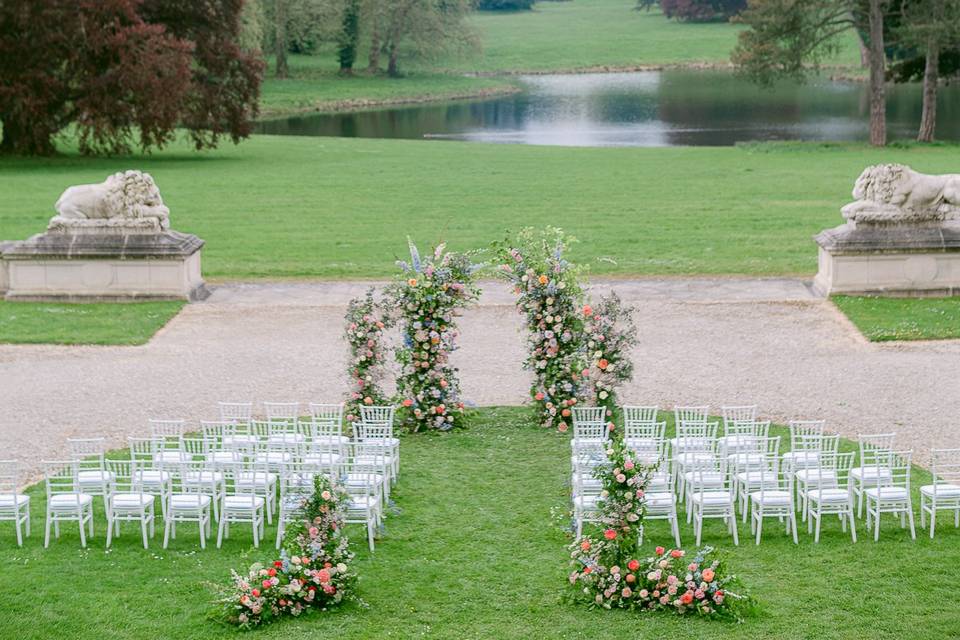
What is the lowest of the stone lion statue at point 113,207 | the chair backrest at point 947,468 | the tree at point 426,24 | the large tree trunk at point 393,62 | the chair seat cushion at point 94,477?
the chair backrest at point 947,468

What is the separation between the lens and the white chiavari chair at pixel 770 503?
13295mm

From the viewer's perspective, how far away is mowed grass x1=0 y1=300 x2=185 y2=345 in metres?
22.5

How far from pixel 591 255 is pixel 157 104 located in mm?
18220

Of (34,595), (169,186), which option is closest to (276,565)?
(34,595)

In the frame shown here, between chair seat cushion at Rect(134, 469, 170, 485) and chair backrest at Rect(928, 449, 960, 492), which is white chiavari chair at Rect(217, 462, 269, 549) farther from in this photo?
chair backrest at Rect(928, 449, 960, 492)

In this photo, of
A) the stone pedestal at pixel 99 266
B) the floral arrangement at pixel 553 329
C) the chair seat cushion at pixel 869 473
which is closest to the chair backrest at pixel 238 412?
the floral arrangement at pixel 553 329

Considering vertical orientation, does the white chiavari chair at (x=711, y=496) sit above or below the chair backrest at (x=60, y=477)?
above

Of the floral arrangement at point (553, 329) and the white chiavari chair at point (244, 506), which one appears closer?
the white chiavari chair at point (244, 506)

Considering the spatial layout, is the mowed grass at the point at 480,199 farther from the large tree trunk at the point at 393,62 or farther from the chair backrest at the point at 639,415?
the large tree trunk at the point at 393,62

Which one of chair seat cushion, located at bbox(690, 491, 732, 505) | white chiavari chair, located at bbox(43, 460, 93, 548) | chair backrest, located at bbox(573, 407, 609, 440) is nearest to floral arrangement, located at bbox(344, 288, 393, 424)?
chair backrest, located at bbox(573, 407, 609, 440)

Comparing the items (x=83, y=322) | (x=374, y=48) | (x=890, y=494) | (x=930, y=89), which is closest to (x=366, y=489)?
(x=890, y=494)

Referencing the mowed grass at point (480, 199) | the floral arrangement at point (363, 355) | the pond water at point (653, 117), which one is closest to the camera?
the floral arrangement at point (363, 355)

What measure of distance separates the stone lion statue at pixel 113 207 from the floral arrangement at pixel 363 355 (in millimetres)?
8717

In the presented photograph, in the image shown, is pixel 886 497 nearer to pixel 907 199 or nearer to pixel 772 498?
pixel 772 498
